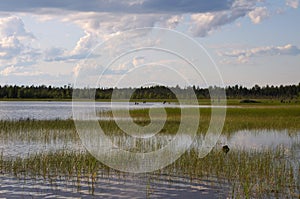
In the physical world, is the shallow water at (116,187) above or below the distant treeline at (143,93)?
below

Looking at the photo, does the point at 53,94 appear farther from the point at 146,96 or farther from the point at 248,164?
the point at 248,164

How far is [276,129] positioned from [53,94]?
403 feet

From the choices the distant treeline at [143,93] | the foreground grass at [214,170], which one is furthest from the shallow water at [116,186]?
the distant treeline at [143,93]

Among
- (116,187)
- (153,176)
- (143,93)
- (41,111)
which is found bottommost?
(116,187)

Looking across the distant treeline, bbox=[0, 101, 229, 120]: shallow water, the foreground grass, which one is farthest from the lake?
the distant treeline

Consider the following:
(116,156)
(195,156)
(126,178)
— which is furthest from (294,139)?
(126,178)

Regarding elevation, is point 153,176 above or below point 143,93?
below

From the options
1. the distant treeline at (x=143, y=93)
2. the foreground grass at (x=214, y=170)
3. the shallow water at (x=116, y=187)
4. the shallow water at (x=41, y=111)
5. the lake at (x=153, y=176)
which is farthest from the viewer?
the distant treeline at (x=143, y=93)

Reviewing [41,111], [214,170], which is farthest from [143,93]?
[214,170]

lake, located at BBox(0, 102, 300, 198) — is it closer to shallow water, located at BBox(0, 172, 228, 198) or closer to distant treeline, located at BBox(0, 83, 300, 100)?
shallow water, located at BBox(0, 172, 228, 198)

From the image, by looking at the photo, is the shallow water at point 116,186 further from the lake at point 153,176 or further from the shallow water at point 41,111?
the shallow water at point 41,111

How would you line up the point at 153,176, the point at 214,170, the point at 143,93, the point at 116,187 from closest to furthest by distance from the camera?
the point at 116,187 → the point at 153,176 → the point at 214,170 → the point at 143,93

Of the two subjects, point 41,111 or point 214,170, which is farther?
point 41,111

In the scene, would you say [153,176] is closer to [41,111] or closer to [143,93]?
[41,111]
